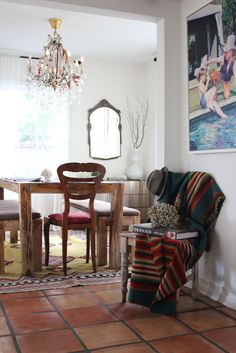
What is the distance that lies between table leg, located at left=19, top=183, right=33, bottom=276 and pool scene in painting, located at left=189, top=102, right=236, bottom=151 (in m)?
1.37

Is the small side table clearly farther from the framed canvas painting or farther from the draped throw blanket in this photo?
the framed canvas painting

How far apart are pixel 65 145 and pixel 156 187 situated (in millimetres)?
3042

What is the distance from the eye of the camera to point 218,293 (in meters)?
2.81

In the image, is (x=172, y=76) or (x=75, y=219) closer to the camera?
(x=172, y=76)

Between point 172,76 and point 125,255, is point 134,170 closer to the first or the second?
point 172,76

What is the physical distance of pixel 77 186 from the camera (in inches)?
138

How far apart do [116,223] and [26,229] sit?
2.57ft

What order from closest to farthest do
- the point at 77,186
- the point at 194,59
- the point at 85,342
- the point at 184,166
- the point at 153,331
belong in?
the point at 85,342 < the point at 153,331 < the point at 194,59 < the point at 184,166 < the point at 77,186

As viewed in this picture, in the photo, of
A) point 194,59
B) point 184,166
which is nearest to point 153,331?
point 184,166

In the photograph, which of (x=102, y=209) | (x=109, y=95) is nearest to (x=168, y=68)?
(x=102, y=209)

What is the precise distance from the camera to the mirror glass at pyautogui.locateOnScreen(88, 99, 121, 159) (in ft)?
19.8

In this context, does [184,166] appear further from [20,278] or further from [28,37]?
[28,37]

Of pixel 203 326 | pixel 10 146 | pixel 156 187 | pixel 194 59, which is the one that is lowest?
pixel 203 326

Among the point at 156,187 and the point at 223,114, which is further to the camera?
the point at 156,187
